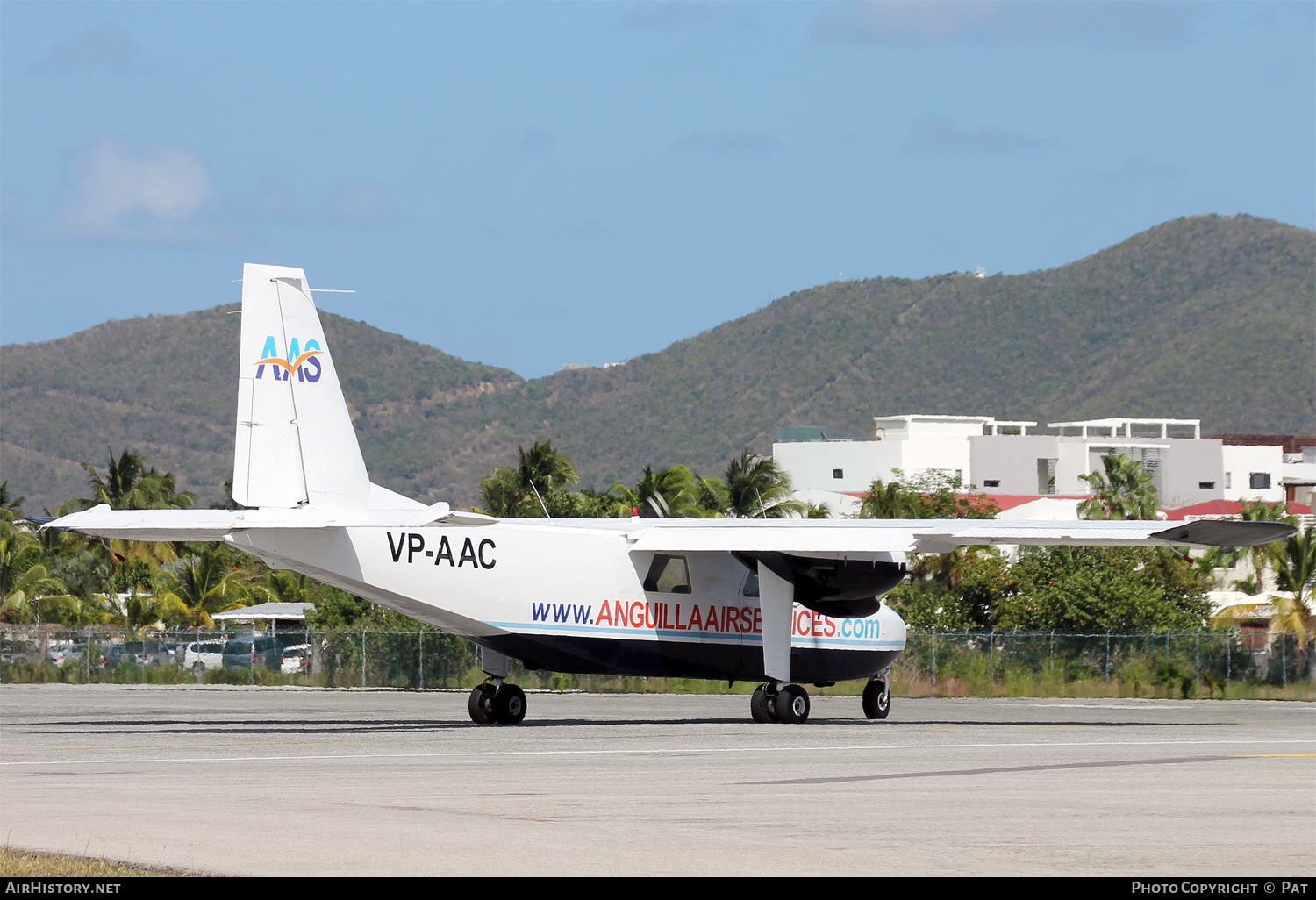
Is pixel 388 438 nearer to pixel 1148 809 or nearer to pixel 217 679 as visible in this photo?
pixel 217 679

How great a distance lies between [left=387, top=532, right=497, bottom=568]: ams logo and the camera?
2309 centimetres

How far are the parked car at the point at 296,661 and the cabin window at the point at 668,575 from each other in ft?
82.7

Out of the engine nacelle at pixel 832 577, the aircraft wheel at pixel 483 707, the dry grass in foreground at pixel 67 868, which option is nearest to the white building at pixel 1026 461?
the engine nacelle at pixel 832 577

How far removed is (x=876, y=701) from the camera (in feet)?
96.2

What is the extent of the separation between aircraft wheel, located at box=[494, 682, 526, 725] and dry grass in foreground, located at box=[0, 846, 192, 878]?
1517cm

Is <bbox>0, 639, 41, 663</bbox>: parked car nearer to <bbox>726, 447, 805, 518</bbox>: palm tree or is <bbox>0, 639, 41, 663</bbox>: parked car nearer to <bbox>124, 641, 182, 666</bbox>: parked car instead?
<bbox>124, 641, 182, 666</bbox>: parked car

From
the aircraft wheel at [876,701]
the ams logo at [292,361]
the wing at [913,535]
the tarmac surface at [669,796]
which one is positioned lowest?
the tarmac surface at [669,796]

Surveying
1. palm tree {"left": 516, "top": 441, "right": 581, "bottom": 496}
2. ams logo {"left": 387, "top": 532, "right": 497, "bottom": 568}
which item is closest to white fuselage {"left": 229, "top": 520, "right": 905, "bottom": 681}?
ams logo {"left": 387, "top": 532, "right": 497, "bottom": 568}

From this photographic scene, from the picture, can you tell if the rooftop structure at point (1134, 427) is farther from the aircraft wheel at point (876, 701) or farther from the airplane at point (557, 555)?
the airplane at point (557, 555)

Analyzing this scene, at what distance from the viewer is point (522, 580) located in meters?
24.5

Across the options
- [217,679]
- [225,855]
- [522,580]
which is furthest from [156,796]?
[217,679]

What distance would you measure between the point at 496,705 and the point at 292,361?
6.60 m

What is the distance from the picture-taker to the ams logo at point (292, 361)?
72.1ft
